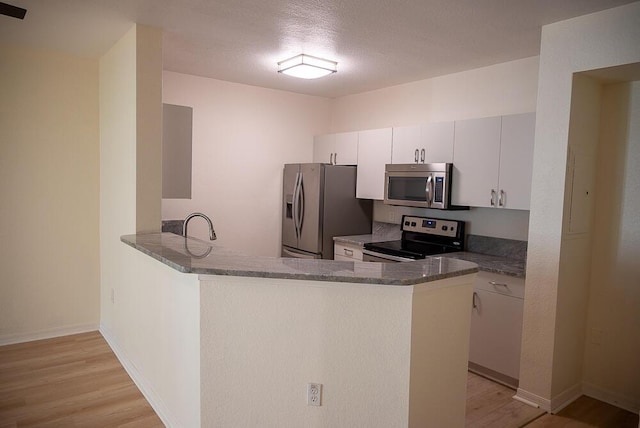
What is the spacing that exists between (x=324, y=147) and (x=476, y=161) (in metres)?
2.03

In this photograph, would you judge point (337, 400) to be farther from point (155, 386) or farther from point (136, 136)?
point (136, 136)

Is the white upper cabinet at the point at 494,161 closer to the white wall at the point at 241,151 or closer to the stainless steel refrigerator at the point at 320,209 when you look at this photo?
the stainless steel refrigerator at the point at 320,209

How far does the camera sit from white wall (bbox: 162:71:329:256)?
445cm

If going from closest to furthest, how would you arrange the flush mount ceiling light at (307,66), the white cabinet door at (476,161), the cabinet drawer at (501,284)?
the cabinet drawer at (501,284) → the white cabinet door at (476,161) → the flush mount ceiling light at (307,66)

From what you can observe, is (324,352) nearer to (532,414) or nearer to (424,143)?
(532,414)

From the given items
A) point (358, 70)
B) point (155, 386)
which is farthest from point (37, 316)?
point (358, 70)

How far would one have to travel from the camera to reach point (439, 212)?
4262 mm

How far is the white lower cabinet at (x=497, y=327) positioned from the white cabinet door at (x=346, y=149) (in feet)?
6.57

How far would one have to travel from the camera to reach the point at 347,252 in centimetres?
445

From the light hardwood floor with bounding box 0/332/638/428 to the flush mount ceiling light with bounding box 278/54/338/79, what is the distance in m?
2.75

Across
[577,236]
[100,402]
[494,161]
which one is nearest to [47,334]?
[100,402]

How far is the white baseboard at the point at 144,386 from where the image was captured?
2526 millimetres

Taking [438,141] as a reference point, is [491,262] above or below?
below

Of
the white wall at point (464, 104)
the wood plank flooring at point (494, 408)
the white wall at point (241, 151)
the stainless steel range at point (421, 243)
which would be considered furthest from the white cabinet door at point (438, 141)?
the wood plank flooring at point (494, 408)
